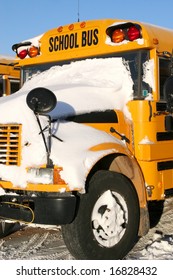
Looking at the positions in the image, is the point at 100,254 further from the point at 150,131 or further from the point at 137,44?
the point at 137,44

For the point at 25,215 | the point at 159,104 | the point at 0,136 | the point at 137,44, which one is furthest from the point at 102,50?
the point at 25,215

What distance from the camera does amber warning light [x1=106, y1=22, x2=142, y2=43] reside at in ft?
15.8

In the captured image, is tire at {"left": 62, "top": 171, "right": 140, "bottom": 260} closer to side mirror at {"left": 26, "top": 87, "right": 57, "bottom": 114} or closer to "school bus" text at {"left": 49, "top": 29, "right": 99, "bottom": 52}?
side mirror at {"left": 26, "top": 87, "right": 57, "bottom": 114}

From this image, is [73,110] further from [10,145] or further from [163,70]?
[163,70]

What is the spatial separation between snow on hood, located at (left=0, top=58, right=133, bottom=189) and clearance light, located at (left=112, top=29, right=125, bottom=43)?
0.66ft

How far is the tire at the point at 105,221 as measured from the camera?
A: 3.92 meters

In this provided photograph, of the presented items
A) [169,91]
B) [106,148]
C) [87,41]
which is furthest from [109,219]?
[87,41]

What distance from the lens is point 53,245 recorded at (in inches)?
193

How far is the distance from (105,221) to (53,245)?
996 mm

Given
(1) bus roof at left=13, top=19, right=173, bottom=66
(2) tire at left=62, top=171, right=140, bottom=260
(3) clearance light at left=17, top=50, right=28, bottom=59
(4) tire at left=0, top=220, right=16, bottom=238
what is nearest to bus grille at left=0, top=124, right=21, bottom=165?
(2) tire at left=62, top=171, right=140, bottom=260

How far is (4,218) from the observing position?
4051 millimetres

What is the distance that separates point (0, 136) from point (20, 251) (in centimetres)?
126

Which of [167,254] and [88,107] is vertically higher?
[88,107]

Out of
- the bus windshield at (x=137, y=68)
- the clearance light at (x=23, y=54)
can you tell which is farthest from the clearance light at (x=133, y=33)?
the clearance light at (x=23, y=54)
